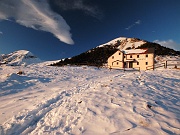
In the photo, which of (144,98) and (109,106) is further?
(144,98)

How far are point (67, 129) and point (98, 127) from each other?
1293 mm

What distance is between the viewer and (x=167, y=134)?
5516 millimetres

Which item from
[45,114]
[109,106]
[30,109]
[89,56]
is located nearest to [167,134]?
[109,106]

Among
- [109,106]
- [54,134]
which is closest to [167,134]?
[109,106]

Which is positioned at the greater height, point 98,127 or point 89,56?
point 89,56

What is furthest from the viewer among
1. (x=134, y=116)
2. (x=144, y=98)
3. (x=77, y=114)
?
(x=144, y=98)

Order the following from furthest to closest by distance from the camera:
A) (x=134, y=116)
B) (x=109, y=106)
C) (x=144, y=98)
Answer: (x=144, y=98)
(x=109, y=106)
(x=134, y=116)

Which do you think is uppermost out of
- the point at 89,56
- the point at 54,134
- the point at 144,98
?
the point at 89,56

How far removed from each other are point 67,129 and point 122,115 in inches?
103

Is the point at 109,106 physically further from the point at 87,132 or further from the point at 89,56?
the point at 89,56

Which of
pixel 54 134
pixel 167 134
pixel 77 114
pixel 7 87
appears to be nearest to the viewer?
pixel 167 134

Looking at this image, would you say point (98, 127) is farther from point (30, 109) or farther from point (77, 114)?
point (30, 109)

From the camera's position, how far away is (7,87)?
15180 mm

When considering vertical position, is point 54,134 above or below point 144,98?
below
